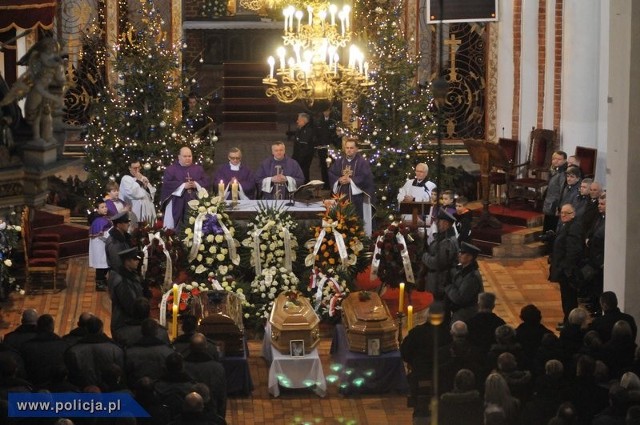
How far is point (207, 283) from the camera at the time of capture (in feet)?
62.2

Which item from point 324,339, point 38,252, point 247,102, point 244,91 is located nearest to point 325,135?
point 38,252

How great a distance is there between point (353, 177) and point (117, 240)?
15.9ft

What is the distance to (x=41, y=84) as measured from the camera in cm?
994

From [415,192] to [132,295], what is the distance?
5897mm

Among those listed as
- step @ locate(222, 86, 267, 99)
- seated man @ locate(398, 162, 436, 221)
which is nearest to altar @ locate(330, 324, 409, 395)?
seated man @ locate(398, 162, 436, 221)

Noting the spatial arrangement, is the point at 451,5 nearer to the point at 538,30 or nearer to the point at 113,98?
the point at 538,30

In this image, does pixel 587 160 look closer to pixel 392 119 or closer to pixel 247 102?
pixel 392 119

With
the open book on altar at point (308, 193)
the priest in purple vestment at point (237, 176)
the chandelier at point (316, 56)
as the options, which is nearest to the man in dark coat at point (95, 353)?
the open book on altar at point (308, 193)

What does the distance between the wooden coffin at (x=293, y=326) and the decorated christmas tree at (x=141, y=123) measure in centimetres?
630

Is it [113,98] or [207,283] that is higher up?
[113,98]

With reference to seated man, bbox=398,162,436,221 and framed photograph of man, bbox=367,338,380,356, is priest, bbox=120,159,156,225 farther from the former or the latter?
framed photograph of man, bbox=367,338,380,356

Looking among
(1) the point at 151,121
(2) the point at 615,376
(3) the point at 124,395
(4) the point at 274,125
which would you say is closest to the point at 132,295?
(3) the point at 124,395

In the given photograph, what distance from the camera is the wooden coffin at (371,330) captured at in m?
16.9

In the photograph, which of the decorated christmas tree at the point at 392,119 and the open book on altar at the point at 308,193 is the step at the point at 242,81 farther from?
the open book on altar at the point at 308,193
